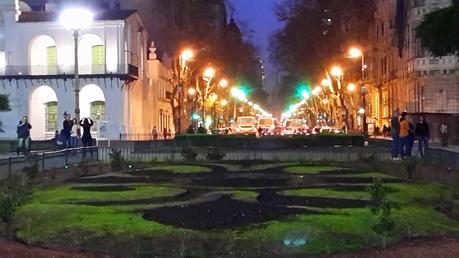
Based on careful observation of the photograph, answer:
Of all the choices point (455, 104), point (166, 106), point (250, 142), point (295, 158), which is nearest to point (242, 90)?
point (166, 106)

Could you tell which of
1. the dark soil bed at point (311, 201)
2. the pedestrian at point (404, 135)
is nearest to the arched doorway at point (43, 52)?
the pedestrian at point (404, 135)

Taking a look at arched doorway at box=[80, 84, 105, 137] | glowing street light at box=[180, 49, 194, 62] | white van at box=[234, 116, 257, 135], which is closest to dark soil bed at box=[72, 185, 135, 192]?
glowing street light at box=[180, 49, 194, 62]

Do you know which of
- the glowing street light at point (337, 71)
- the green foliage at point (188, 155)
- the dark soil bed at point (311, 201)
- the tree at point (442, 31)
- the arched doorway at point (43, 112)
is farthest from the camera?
the glowing street light at point (337, 71)

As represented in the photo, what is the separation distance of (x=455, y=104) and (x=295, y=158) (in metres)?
34.5

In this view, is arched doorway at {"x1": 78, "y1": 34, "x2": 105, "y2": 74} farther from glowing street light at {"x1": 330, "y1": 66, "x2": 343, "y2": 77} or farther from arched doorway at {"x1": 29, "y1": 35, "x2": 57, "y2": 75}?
glowing street light at {"x1": 330, "y1": 66, "x2": 343, "y2": 77}

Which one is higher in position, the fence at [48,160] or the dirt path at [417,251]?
the fence at [48,160]

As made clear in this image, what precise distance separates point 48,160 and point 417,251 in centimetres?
1936

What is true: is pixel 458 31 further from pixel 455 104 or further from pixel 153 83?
pixel 153 83

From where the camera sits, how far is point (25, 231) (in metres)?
12.8

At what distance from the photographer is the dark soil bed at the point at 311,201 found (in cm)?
1528

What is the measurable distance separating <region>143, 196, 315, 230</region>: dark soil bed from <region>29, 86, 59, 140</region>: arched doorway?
184 feet

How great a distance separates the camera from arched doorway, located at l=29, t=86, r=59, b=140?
69.7 meters

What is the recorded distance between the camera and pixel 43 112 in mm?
71062

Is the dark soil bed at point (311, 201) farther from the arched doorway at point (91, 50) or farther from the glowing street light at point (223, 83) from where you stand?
the glowing street light at point (223, 83)
